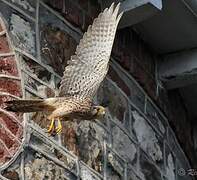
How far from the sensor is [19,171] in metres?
3.43

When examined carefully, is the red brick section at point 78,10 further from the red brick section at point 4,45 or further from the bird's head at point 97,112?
the bird's head at point 97,112

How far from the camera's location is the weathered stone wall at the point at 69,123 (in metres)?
3.54

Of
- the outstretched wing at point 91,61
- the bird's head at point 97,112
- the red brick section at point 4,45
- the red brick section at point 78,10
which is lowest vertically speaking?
the bird's head at point 97,112

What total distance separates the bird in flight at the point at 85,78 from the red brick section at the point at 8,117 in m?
0.15

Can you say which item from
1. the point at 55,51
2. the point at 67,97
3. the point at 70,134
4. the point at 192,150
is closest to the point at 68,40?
the point at 55,51

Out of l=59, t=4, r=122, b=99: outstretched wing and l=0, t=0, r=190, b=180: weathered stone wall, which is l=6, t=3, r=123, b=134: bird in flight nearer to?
l=59, t=4, r=122, b=99: outstretched wing

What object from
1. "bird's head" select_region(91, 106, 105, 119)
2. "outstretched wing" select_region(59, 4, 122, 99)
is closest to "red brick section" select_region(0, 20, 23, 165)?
"outstretched wing" select_region(59, 4, 122, 99)

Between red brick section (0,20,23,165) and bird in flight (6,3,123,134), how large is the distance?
0.15 meters

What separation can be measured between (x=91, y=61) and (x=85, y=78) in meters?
0.09

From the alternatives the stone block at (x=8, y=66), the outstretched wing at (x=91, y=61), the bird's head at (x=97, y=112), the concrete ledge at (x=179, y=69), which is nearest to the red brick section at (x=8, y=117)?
the stone block at (x=8, y=66)

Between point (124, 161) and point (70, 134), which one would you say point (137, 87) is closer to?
point (124, 161)

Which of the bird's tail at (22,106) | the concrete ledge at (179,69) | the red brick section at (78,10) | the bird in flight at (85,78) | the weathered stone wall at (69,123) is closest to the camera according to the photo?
the bird's tail at (22,106)

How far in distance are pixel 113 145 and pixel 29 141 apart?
79 cm

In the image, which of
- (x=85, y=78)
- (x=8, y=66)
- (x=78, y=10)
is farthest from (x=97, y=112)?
Result: (x=78, y=10)
